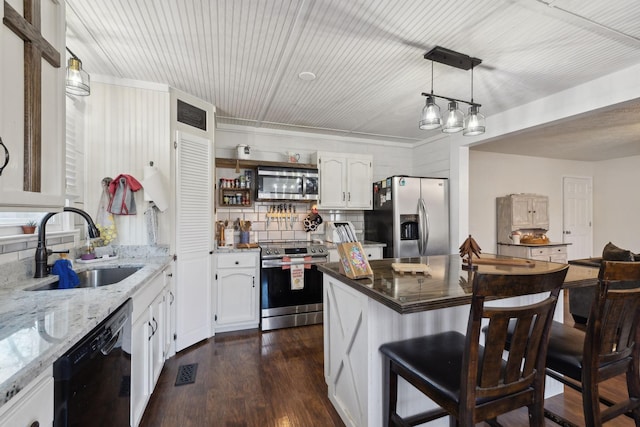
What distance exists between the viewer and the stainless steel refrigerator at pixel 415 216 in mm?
3736

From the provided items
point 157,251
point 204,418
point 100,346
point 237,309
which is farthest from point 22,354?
point 237,309

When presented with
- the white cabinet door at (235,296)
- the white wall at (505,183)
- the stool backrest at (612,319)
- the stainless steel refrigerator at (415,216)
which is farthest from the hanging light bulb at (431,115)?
the white wall at (505,183)

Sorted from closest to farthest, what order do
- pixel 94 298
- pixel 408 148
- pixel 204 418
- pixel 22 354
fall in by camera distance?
pixel 22 354 → pixel 94 298 → pixel 204 418 → pixel 408 148

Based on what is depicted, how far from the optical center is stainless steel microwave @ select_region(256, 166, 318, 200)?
363 centimetres

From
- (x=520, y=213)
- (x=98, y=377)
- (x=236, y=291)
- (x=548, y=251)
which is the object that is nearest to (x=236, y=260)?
(x=236, y=291)

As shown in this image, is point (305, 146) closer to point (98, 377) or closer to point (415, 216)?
point (415, 216)

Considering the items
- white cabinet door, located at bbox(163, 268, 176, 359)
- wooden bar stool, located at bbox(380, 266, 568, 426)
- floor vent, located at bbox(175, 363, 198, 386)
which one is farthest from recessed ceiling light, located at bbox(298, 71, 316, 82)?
floor vent, located at bbox(175, 363, 198, 386)

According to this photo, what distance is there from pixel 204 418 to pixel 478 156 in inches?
214

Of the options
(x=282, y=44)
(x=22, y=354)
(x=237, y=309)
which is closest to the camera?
(x=22, y=354)

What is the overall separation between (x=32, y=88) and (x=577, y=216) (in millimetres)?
8173

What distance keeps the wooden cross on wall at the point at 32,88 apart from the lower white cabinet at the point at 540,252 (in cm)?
581

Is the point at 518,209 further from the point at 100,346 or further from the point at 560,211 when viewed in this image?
the point at 100,346

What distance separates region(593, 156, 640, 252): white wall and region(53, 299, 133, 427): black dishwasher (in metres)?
8.13

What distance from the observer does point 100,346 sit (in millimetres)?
1129
